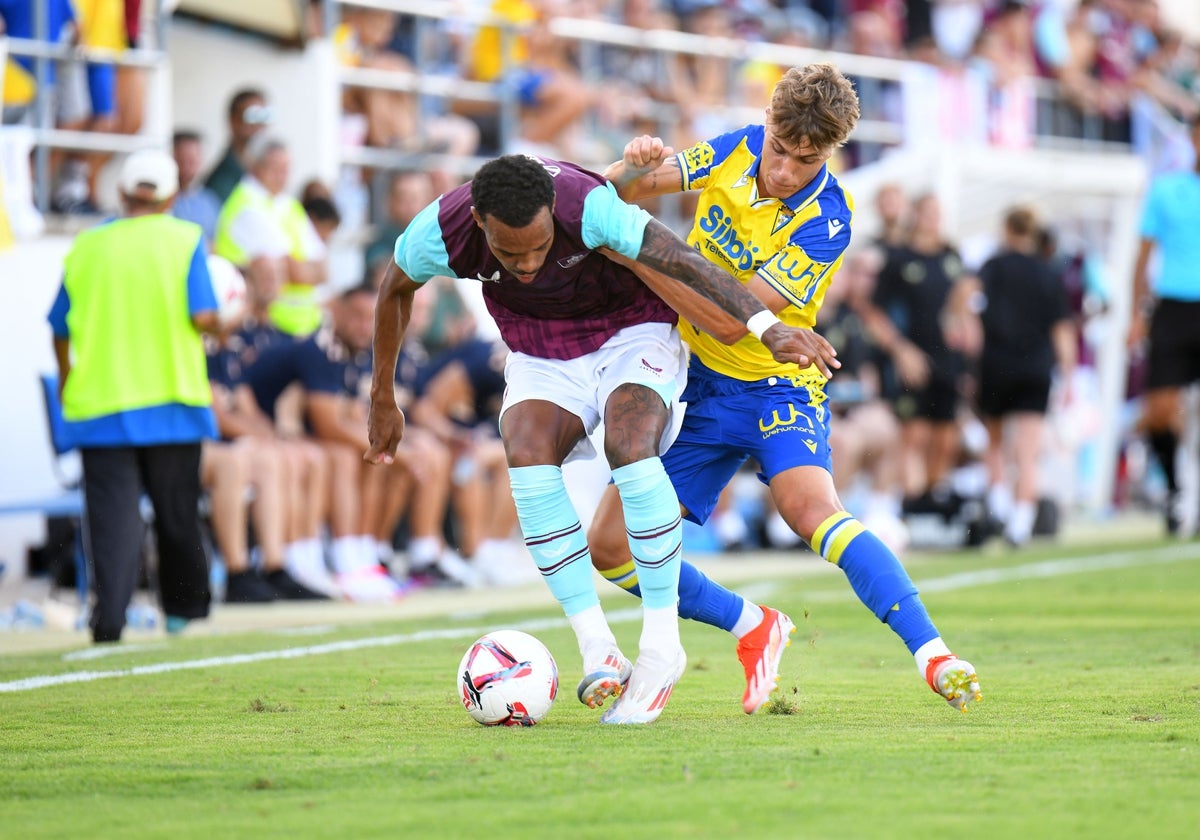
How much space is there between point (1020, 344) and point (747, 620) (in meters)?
9.91

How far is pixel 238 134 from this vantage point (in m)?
12.9

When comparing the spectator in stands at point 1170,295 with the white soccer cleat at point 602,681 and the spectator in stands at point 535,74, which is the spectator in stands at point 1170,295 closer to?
the spectator in stands at point 535,74

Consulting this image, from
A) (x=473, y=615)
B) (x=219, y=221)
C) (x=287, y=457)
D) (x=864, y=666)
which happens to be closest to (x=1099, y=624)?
(x=864, y=666)

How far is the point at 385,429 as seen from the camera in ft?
21.2

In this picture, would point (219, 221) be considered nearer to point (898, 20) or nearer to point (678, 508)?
point (678, 508)

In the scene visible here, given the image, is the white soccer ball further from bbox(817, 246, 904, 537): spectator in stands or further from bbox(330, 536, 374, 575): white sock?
bbox(817, 246, 904, 537): spectator in stands

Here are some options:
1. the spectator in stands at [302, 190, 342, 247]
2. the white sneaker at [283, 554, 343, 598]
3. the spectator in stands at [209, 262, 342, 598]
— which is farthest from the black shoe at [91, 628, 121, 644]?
the spectator in stands at [302, 190, 342, 247]

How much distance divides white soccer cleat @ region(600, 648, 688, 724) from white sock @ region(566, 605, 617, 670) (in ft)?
0.51

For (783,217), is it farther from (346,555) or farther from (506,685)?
(346,555)

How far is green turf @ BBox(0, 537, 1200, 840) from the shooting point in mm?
4086

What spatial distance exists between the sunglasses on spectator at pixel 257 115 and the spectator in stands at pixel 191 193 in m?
0.39

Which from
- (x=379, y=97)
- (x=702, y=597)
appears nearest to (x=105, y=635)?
(x=702, y=597)

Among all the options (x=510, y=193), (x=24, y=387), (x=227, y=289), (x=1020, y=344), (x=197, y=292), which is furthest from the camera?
(x=1020, y=344)

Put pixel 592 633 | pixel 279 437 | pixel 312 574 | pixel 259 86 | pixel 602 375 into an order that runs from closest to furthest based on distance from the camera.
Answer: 1. pixel 592 633
2. pixel 602 375
3. pixel 312 574
4. pixel 279 437
5. pixel 259 86
